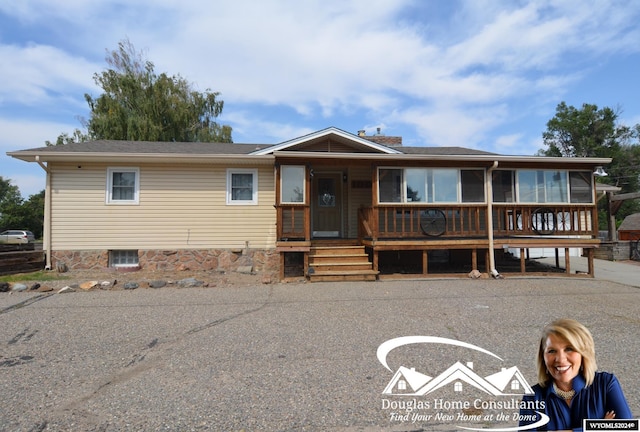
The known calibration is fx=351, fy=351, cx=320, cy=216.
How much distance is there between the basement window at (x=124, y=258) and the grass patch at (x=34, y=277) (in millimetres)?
1252

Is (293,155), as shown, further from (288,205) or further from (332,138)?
(332,138)

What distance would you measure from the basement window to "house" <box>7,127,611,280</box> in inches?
1.1

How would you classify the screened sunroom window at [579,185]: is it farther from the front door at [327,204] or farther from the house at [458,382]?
the house at [458,382]

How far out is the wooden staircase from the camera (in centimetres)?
842

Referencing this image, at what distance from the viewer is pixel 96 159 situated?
30.8 feet

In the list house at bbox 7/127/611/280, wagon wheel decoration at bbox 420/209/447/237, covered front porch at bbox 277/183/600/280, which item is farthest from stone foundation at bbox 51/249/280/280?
wagon wheel decoration at bbox 420/209/447/237

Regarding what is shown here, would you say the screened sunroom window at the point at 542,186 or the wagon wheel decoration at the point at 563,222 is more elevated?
the screened sunroom window at the point at 542,186

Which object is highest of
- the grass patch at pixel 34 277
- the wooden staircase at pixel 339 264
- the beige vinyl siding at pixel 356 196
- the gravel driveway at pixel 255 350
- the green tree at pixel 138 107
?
the green tree at pixel 138 107

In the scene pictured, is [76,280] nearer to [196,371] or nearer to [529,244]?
[196,371]

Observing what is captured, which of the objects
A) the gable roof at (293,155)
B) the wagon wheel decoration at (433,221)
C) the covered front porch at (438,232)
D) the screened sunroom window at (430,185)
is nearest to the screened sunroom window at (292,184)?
the covered front porch at (438,232)

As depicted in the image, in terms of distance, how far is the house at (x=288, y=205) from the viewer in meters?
8.98

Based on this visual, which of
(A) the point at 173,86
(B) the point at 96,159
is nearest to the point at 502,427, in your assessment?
(B) the point at 96,159
